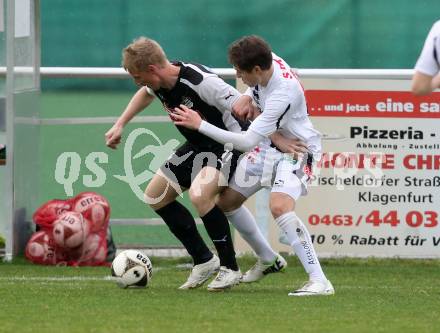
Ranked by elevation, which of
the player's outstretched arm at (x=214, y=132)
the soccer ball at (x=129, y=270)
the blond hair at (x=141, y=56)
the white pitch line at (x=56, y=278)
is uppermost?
the blond hair at (x=141, y=56)

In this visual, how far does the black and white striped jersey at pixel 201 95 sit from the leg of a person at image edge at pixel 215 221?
0.85 ft

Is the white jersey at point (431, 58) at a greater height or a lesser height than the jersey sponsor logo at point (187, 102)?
greater

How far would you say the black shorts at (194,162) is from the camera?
854cm

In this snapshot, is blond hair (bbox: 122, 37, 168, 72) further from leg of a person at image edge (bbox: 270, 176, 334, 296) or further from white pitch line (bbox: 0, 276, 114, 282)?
white pitch line (bbox: 0, 276, 114, 282)

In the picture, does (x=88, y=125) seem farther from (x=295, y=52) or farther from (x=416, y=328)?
(x=416, y=328)

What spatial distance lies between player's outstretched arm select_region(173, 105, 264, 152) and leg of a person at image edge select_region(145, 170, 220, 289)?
0.72 m

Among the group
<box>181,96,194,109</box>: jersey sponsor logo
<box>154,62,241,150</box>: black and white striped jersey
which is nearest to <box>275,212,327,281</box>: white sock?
<box>154,62,241,150</box>: black and white striped jersey

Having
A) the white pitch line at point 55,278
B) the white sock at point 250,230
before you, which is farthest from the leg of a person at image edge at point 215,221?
the white pitch line at point 55,278

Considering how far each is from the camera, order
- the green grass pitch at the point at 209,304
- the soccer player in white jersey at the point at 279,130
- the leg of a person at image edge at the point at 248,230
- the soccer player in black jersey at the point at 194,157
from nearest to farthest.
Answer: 1. the green grass pitch at the point at 209,304
2. the soccer player in white jersey at the point at 279,130
3. the soccer player in black jersey at the point at 194,157
4. the leg of a person at image edge at the point at 248,230

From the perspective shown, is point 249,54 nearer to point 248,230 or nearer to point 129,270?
point 248,230

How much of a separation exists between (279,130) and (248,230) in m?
0.78

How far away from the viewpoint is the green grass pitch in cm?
677

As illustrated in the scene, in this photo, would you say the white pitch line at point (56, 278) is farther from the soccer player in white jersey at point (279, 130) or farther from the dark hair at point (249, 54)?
the dark hair at point (249, 54)

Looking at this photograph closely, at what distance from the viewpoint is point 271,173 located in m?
8.56
